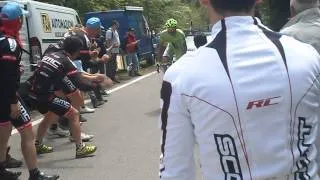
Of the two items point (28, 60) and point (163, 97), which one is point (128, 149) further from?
point (163, 97)

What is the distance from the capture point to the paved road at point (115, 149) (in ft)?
22.6

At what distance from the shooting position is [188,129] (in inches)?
74.1

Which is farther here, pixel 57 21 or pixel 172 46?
pixel 57 21

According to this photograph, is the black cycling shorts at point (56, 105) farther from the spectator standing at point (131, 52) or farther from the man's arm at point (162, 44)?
the spectator standing at point (131, 52)

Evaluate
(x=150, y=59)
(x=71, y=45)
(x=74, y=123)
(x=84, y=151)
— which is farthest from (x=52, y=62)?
(x=150, y=59)

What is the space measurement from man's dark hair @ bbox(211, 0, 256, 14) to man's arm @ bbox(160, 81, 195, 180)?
0.98 ft

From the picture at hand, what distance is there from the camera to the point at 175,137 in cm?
188

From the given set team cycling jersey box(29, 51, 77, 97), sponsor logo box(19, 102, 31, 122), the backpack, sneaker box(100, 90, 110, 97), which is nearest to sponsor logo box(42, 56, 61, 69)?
team cycling jersey box(29, 51, 77, 97)

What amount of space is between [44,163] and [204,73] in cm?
605

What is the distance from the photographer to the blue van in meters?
22.5

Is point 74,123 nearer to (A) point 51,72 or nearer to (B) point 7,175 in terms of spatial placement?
(A) point 51,72

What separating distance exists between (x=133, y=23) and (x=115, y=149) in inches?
624

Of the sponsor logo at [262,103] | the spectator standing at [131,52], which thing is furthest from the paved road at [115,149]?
the spectator standing at [131,52]

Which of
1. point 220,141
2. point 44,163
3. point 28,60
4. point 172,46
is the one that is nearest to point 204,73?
point 220,141
